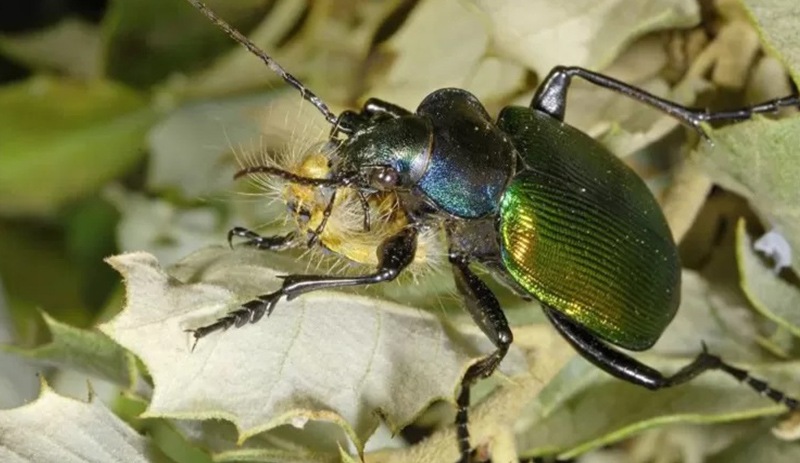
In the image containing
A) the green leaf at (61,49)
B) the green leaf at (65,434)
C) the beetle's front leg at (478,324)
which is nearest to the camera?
the green leaf at (65,434)

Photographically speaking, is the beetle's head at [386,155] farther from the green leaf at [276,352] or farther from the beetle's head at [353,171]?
the green leaf at [276,352]

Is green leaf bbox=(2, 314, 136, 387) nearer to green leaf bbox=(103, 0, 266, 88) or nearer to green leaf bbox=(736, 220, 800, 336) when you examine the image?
green leaf bbox=(103, 0, 266, 88)

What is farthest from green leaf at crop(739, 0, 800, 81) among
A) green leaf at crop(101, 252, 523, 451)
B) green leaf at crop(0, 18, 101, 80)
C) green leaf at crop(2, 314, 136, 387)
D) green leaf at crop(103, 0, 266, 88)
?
green leaf at crop(0, 18, 101, 80)

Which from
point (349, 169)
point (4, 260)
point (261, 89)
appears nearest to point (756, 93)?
point (349, 169)

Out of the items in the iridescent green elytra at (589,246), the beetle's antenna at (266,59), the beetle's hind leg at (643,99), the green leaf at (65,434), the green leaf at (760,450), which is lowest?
the green leaf at (760,450)

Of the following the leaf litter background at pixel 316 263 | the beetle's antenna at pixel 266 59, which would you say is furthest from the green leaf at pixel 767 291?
the beetle's antenna at pixel 266 59

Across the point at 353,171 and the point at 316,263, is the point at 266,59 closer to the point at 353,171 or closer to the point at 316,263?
the point at 353,171
